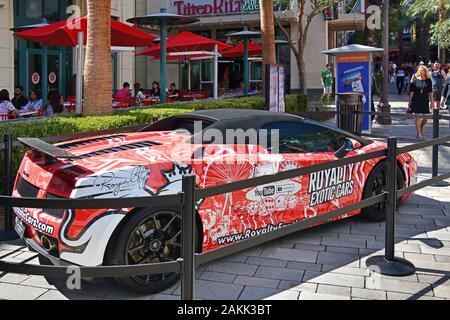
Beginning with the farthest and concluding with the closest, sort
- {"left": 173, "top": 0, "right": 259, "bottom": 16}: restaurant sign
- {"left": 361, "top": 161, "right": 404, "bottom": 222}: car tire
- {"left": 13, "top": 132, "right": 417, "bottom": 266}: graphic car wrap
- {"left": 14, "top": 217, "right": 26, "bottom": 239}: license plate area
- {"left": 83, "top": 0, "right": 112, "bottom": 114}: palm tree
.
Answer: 1. {"left": 173, "top": 0, "right": 259, "bottom": 16}: restaurant sign
2. {"left": 83, "top": 0, "right": 112, "bottom": 114}: palm tree
3. {"left": 361, "top": 161, "right": 404, "bottom": 222}: car tire
4. {"left": 14, "top": 217, "right": 26, "bottom": 239}: license plate area
5. {"left": 13, "top": 132, "right": 417, "bottom": 266}: graphic car wrap

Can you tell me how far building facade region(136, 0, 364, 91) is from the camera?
87.1ft

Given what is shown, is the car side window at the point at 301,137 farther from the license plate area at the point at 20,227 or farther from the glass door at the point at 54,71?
the glass door at the point at 54,71

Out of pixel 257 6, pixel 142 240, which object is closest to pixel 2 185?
pixel 142 240

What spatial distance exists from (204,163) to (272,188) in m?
0.81

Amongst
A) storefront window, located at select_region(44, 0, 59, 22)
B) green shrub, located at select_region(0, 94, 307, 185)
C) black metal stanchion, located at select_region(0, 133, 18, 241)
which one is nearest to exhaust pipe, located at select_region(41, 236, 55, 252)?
black metal stanchion, located at select_region(0, 133, 18, 241)

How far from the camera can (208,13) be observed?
27234 mm

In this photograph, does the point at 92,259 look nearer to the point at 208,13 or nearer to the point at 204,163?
the point at 204,163


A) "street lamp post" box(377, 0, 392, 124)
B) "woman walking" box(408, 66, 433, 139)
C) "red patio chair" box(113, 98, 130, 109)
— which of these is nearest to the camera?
"woman walking" box(408, 66, 433, 139)

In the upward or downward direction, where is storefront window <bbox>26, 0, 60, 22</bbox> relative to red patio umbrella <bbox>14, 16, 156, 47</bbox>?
upward

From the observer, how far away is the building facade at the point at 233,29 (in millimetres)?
26562

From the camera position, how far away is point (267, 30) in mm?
14484

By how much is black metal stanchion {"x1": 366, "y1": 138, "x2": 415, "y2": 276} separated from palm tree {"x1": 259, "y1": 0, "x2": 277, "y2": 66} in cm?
1008
